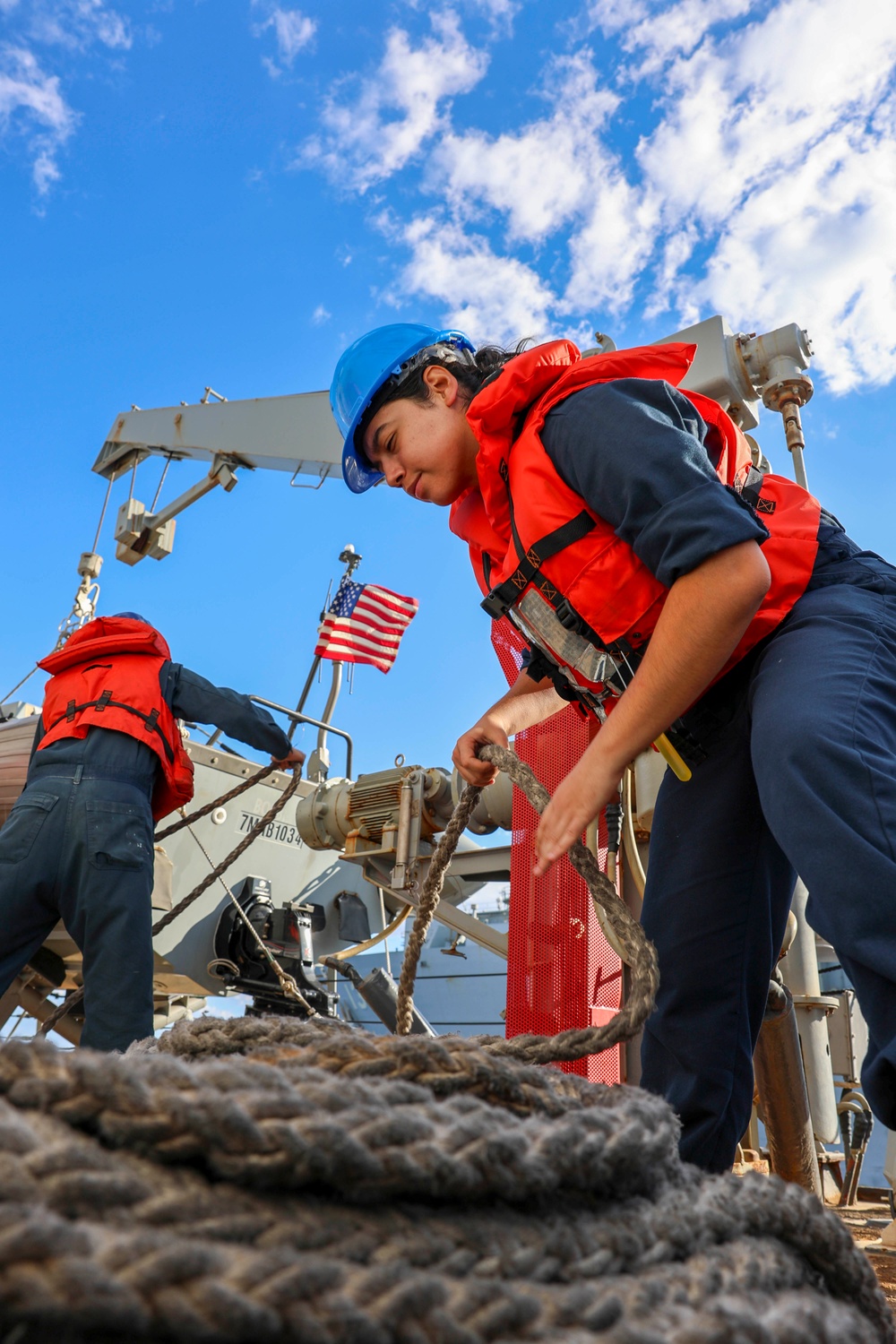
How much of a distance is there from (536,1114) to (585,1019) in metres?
2.26

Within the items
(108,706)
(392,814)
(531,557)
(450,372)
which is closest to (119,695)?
(108,706)

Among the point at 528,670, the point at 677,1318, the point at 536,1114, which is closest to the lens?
the point at 677,1318

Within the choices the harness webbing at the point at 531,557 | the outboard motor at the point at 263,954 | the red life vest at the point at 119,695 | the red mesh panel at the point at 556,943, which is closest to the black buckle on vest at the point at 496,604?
the harness webbing at the point at 531,557

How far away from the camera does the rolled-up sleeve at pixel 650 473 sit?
1.06 meters

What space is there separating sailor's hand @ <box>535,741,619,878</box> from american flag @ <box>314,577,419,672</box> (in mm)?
7122

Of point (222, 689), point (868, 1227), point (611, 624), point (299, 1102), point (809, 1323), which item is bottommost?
point (868, 1227)

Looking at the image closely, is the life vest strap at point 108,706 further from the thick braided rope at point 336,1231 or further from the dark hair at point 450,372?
the thick braided rope at point 336,1231

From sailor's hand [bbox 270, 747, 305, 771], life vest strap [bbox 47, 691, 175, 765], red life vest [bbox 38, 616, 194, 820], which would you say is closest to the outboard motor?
sailor's hand [bbox 270, 747, 305, 771]

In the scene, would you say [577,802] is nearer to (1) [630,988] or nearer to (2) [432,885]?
(1) [630,988]

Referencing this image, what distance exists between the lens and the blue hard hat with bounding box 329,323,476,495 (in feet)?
5.75

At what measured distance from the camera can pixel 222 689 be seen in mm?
3729

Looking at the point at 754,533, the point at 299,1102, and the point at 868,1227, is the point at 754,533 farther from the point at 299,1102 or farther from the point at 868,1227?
the point at 868,1227

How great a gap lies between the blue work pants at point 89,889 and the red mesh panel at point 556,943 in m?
1.20

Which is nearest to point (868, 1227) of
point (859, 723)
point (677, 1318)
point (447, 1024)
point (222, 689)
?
point (859, 723)
